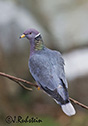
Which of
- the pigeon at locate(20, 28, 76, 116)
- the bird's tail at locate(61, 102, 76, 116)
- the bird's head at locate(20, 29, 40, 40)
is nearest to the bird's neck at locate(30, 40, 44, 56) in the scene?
the pigeon at locate(20, 28, 76, 116)

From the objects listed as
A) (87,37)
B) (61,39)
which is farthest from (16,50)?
(87,37)

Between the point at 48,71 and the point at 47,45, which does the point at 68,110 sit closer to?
the point at 48,71

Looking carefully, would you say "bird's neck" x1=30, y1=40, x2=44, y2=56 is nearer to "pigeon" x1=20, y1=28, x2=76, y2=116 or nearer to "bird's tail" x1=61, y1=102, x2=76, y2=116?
"pigeon" x1=20, y1=28, x2=76, y2=116

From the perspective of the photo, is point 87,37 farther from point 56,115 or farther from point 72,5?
point 56,115

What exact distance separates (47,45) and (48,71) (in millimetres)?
3397

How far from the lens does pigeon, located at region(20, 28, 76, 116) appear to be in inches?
106

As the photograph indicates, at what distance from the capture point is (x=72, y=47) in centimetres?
646

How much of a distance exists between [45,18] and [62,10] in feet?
1.24

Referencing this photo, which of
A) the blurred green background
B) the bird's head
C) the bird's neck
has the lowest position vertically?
the blurred green background

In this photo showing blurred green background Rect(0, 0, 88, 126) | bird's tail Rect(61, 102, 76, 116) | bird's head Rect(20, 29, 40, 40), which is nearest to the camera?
bird's tail Rect(61, 102, 76, 116)

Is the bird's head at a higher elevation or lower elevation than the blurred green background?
higher

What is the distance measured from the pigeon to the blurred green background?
2.41 m

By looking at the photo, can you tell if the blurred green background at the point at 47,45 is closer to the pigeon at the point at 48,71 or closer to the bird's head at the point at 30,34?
the pigeon at the point at 48,71

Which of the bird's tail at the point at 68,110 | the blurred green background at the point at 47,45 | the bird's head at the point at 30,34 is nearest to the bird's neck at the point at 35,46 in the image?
the bird's head at the point at 30,34
